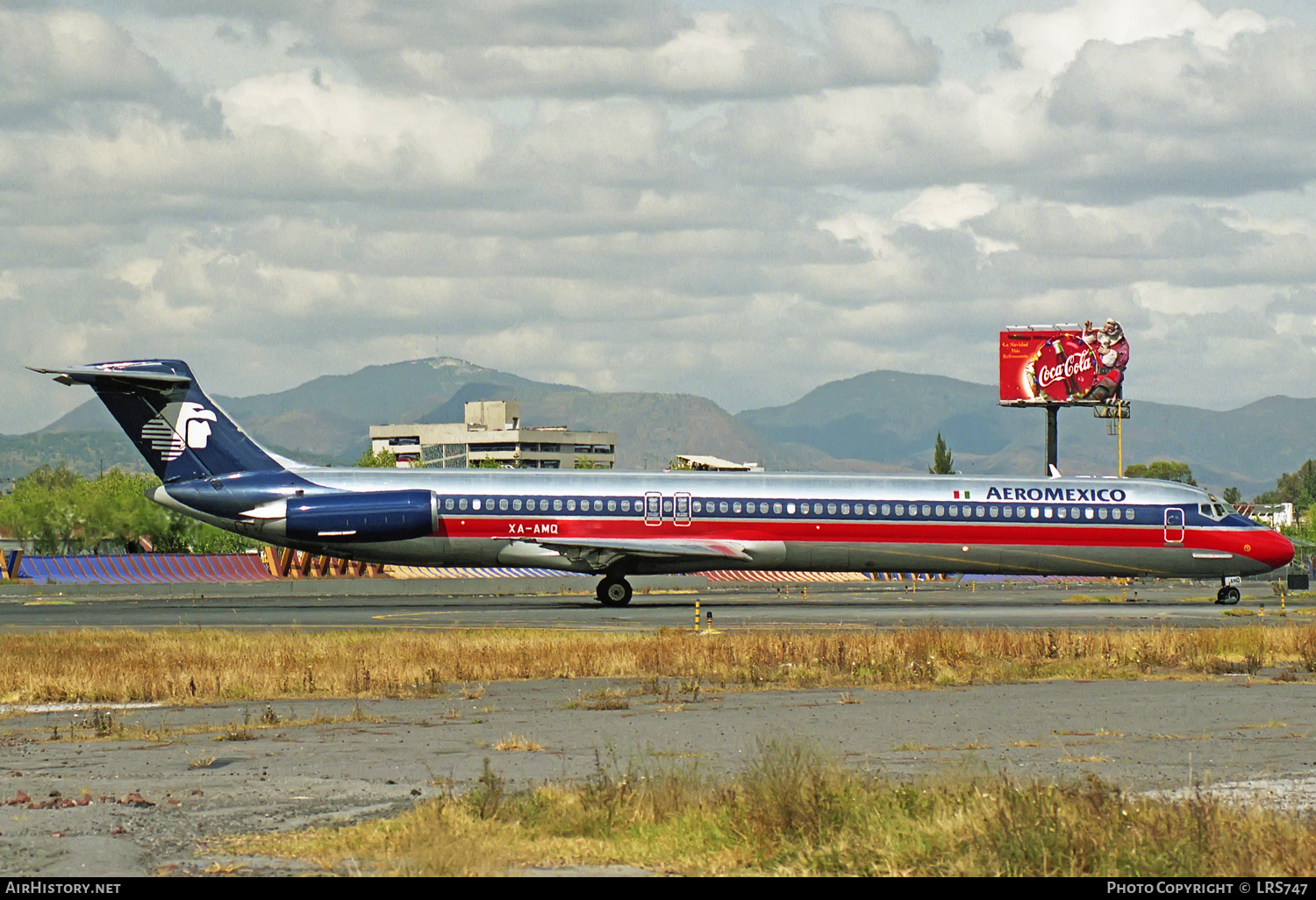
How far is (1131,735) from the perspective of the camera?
1584 cm

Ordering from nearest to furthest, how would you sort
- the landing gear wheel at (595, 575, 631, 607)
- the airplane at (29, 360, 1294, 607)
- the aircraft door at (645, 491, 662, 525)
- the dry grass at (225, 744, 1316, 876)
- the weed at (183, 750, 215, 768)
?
1. the dry grass at (225, 744, 1316, 876)
2. the weed at (183, 750, 215, 768)
3. the airplane at (29, 360, 1294, 607)
4. the aircraft door at (645, 491, 662, 525)
5. the landing gear wheel at (595, 575, 631, 607)

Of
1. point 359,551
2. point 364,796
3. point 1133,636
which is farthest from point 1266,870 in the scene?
point 359,551

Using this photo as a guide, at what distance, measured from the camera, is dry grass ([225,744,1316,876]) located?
8.95 meters

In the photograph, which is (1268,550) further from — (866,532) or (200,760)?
(200,760)

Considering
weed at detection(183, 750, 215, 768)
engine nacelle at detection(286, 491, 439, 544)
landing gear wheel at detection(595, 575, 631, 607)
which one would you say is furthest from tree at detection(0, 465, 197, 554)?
weed at detection(183, 750, 215, 768)

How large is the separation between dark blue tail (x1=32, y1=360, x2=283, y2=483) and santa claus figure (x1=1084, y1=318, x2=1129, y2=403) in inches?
2121

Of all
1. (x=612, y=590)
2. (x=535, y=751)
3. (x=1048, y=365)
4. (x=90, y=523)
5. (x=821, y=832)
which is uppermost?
(x=1048, y=365)

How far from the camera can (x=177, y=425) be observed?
141 feet

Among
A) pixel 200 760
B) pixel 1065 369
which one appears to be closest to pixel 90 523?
pixel 1065 369

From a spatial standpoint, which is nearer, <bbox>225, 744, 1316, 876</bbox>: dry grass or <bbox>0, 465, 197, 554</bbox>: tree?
<bbox>225, 744, 1316, 876</bbox>: dry grass

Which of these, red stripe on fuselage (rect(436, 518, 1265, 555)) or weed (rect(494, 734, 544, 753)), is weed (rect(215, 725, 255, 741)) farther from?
red stripe on fuselage (rect(436, 518, 1265, 555))

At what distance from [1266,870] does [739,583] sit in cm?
5789

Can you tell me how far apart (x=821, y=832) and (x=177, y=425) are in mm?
36519
